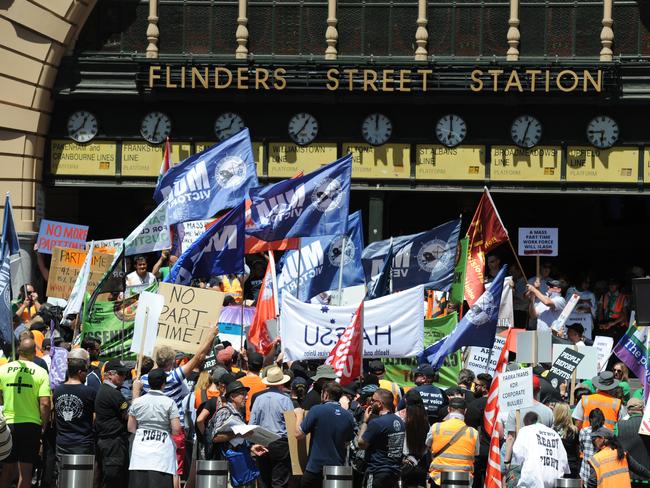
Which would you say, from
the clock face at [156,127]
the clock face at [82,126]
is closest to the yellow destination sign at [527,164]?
the clock face at [156,127]

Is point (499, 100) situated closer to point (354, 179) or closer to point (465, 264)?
point (354, 179)

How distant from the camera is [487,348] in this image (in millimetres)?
21188

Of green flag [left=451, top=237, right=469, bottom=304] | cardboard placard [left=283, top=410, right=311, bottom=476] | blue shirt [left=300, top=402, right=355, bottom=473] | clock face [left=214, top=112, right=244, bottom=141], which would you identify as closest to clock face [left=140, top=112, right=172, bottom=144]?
clock face [left=214, top=112, right=244, bottom=141]

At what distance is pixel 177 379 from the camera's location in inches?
658

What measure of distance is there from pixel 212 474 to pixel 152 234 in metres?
7.79

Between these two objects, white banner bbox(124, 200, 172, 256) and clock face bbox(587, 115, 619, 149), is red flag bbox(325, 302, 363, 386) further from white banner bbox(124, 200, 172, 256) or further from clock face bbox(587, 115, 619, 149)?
clock face bbox(587, 115, 619, 149)

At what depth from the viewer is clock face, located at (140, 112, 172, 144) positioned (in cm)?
3253

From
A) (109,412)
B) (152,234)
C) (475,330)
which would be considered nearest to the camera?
(109,412)

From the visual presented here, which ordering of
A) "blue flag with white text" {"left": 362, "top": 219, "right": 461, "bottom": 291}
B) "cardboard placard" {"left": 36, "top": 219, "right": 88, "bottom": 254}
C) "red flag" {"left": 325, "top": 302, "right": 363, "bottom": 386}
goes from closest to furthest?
"red flag" {"left": 325, "top": 302, "right": 363, "bottom": 386}, "blue flag with white text" {"left": 362, "top": 219, "right": 461, "bottom": 291}, "cardboard placard" {"left": 36, "top": 219, "right": 88, "bottom": 254}

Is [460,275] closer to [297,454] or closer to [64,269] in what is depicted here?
[297,454]

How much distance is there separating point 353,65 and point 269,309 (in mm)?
10912

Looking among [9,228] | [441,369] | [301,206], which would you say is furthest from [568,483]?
[9,228]

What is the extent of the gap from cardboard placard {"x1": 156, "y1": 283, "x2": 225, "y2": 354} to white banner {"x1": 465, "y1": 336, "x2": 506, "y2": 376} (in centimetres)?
454

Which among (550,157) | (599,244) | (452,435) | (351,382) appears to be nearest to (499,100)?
(550,157)
